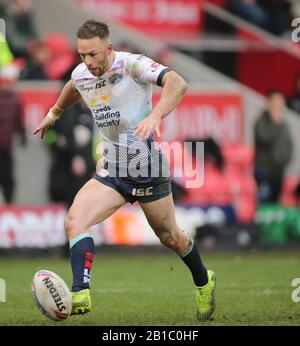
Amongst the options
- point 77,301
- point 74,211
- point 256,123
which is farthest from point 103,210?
point 256,123

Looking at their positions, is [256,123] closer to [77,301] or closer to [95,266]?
[95,266]

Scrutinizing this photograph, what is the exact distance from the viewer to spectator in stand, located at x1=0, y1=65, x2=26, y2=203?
14461 millimetres

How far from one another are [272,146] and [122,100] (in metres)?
8.15

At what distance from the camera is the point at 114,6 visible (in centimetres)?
1825

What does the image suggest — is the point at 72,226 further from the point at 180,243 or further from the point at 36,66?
the point at 36,66

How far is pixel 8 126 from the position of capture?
47.5ft

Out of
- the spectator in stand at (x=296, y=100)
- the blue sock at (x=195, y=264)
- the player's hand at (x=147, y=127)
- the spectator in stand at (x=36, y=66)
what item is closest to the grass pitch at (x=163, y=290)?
the blue sock at (x=195, y=264)

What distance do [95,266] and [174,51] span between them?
19.5 ft

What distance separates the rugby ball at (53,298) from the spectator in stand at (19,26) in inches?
350

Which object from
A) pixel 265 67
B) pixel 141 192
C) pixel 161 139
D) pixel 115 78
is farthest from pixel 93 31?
pixel 265 67

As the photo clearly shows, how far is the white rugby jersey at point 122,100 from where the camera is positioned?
8.07m

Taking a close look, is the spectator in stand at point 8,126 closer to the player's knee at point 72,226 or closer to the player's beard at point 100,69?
the player's beard at point 100,69

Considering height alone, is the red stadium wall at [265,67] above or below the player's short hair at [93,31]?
below

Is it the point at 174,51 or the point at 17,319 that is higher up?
the point at 174,51
